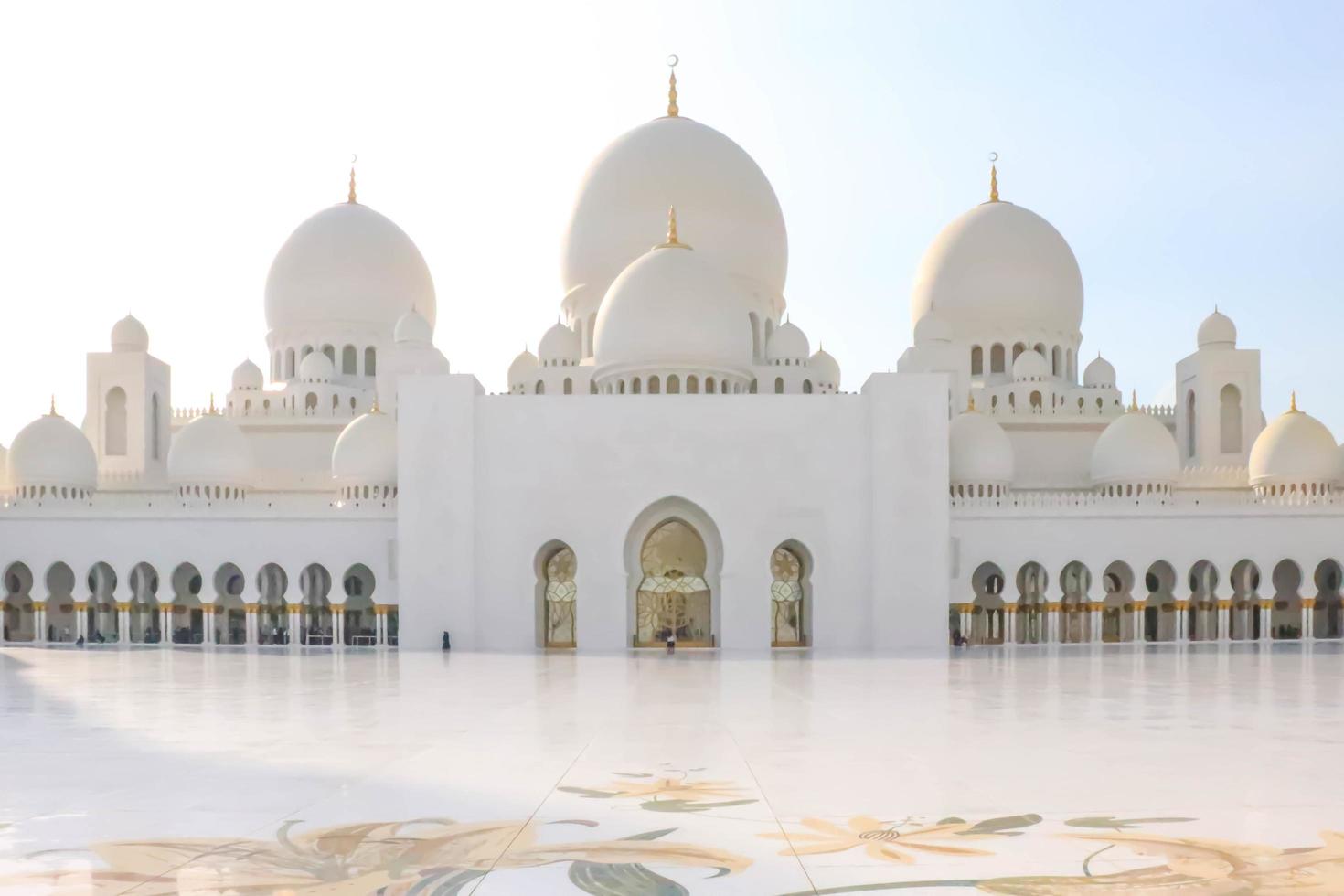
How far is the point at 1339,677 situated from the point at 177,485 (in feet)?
63.7

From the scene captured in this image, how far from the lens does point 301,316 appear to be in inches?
1176

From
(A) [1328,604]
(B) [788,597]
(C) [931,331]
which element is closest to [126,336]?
(B) [788,597]

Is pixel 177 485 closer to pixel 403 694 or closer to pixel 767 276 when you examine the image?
pixel 767 276

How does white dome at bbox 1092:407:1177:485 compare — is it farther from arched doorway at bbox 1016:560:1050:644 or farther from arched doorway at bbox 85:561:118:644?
arched doorway at bbox 85:561:118:644

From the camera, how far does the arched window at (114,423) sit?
91.2ft

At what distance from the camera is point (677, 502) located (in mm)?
21500

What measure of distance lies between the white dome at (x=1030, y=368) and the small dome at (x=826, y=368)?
4.17 metres

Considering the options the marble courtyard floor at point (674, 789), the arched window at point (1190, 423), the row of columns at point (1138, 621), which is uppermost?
the arched window at point (1190, 423)

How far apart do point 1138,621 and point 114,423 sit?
20.2 metres

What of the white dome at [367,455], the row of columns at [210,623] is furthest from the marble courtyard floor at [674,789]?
the white dome at [367,455]

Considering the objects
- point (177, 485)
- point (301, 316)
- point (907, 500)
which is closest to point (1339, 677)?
point (907, 500)

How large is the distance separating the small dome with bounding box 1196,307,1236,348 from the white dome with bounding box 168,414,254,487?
19.5 meters

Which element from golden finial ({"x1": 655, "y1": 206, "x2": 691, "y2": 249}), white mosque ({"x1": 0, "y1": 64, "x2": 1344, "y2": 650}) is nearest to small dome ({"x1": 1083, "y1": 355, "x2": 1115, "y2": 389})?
white mosque ({"x1": 0, "y1": 64, "x2": 1344, "y2": 650})

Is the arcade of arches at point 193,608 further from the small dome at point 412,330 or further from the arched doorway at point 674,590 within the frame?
the small dome at point 412,330
